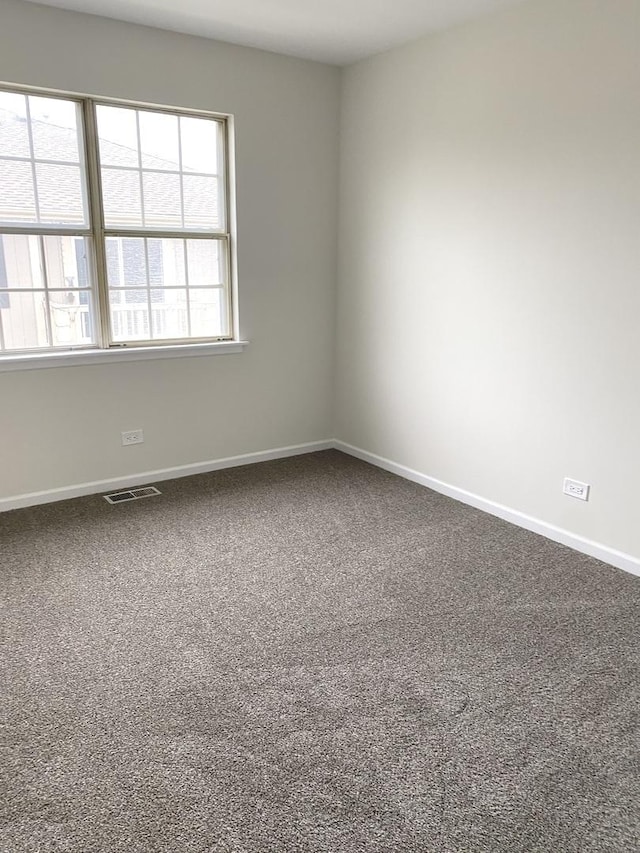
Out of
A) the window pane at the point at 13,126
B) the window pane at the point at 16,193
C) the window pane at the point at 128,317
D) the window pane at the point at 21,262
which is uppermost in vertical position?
the window pane at the point at 13,126

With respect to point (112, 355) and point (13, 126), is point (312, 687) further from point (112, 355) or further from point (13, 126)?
point (13, 126)

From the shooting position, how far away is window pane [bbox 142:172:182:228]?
387cm

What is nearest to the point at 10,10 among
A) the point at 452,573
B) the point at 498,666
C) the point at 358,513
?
the point at 358,513

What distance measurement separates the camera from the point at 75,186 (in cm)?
363

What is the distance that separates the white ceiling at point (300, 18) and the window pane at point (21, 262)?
46.5 inches

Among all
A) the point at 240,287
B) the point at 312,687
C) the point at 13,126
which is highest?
the point at 13,126

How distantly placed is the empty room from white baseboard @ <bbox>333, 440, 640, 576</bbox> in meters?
0.02

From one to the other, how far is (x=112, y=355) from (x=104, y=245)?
2.09 ft

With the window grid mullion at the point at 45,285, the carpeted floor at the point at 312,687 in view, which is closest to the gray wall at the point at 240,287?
the window grid mullion at the point at 45,285

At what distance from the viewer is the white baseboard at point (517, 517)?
3156mm

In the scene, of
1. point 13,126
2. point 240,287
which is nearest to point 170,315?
point 240,287

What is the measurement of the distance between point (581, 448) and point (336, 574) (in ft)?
4.55

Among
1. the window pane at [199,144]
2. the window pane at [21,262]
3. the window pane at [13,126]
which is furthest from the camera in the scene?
the window pane at [199,144]

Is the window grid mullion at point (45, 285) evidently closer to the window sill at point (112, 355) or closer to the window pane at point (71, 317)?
the window pane at point (71, 317)
